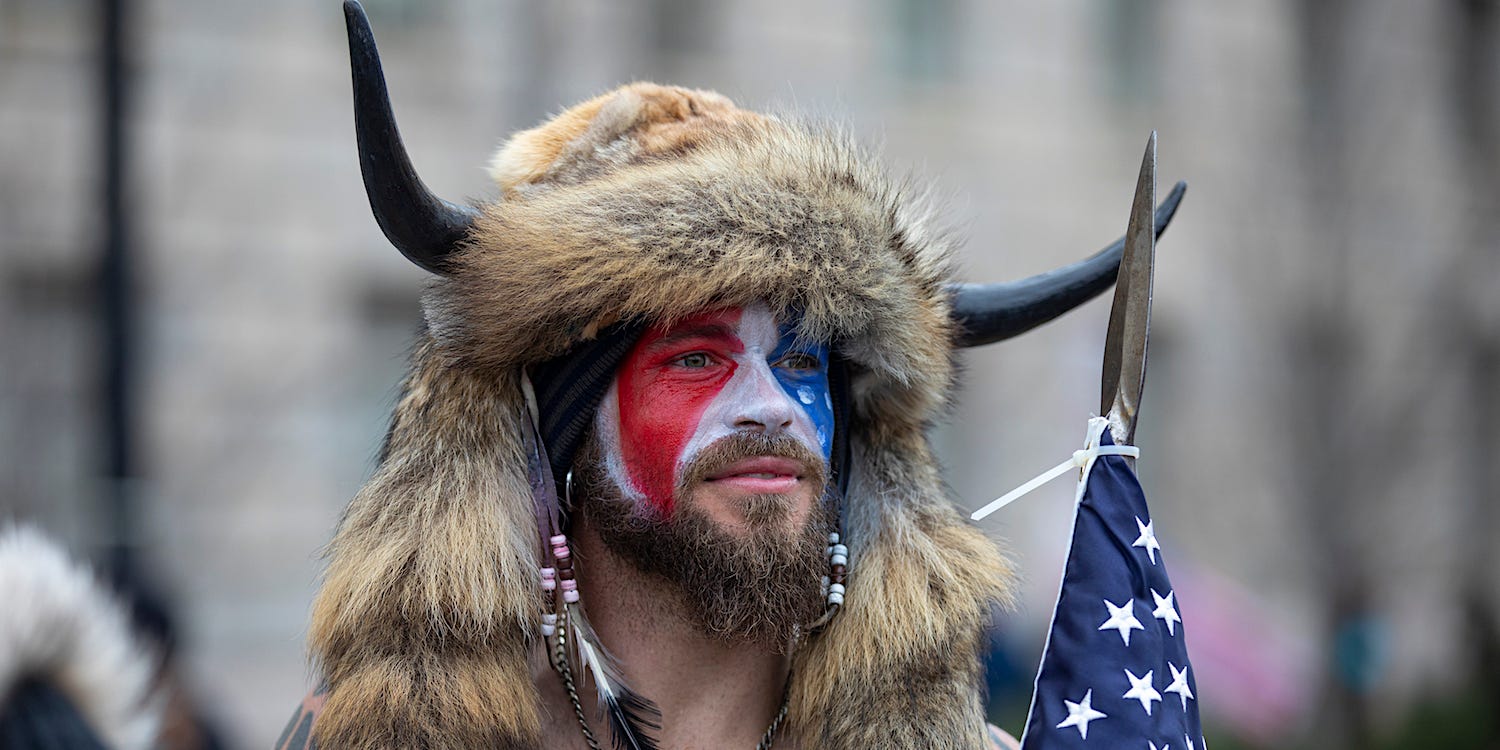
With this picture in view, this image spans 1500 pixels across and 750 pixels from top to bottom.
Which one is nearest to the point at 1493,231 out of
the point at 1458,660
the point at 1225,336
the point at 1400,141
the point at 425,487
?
the point at 1400,141

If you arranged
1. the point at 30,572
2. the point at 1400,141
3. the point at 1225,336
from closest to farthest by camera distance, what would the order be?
the point at 30,572, the point at 1400,141, the point at 1225,336

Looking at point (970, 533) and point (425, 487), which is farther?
point (970, 533)

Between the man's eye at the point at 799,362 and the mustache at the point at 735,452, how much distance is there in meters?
0.15

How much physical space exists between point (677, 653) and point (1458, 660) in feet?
33.9

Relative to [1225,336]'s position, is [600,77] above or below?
above

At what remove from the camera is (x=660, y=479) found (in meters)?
2.49

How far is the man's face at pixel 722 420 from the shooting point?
2449 mm

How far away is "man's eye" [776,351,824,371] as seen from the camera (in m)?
2.55

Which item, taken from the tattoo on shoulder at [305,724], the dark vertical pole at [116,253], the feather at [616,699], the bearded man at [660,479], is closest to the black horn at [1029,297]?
the bearded man at [660,479]

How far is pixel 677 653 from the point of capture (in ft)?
8.57

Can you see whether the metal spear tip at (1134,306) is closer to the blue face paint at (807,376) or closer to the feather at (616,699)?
the blue face paint at (807,376)

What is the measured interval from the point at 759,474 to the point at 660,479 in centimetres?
18

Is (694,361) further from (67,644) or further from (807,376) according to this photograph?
(67,644)

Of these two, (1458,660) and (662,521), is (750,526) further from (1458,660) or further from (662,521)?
(1458,660)
